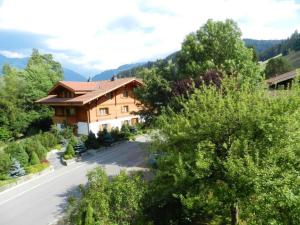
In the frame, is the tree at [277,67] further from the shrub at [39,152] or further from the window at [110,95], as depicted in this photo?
the shrub at [39,152]

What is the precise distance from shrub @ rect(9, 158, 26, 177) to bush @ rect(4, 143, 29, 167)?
78cm

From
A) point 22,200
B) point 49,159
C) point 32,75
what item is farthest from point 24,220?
point 32,75

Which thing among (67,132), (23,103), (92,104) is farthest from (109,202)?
(23,103)

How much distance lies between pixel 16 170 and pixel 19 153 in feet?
6.37

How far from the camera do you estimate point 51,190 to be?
2269cm

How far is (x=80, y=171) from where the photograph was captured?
26.5 m

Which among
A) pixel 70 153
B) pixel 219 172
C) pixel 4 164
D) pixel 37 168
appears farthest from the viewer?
pixel 70 153

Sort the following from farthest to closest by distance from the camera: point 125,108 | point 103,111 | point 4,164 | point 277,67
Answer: point 277,67 < point 125,108 < point 103,111 < point 4,164

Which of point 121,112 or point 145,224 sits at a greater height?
point 121,112

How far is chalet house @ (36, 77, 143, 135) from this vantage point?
125 feet

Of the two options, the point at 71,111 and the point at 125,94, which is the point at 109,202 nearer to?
the point at 71,111

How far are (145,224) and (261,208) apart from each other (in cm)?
464

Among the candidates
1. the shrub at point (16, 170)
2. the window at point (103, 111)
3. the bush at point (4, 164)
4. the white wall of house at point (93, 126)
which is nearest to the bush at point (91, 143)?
the white wall of house at point (93, 126)

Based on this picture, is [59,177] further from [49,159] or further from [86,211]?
[86,211]
